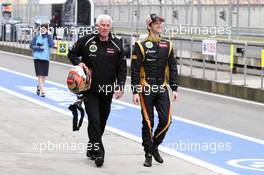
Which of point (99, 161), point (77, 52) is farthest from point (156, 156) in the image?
point (77, 52)

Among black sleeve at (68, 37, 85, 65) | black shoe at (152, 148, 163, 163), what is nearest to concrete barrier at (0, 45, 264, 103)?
black shoe at (152, 148, 163, 163)

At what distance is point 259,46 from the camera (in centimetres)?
2091

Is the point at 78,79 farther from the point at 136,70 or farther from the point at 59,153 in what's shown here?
the point at 59,153

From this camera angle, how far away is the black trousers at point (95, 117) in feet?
28.1

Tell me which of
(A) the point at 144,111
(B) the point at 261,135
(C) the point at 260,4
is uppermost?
(C) the point at 260,4

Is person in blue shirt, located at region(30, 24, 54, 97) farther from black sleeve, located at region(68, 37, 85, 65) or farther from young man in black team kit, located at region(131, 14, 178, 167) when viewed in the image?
young man in black team kit, located at region(131, 14, 178, 167)

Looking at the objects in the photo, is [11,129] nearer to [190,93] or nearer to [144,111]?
[144,111]

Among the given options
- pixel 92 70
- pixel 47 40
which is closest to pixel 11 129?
pixel 92 70

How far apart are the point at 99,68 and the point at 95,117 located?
62cm

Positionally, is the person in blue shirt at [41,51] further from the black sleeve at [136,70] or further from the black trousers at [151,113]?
the black trousers at [151,113]

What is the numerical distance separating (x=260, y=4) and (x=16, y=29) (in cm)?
1682

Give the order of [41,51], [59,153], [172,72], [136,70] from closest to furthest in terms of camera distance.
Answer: [136,70] → [172,72] → [59,153] → [41,51]

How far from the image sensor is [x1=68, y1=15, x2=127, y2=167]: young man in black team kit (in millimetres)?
8578

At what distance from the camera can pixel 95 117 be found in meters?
8.58
